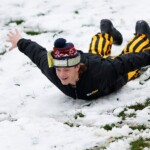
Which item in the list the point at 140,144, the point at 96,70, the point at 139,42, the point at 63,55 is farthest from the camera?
the point at 139,42

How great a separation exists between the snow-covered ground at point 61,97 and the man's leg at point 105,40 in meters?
0.22

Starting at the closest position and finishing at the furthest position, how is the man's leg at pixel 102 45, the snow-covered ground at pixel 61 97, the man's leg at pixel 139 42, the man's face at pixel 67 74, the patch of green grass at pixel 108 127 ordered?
the snow-covered ground at pixel 61 97 → the patch of green grass at pixel 108 127 → the man's face at pixel 67 74 → the man's leg at pixel 139 42 → the man's leg at pixel 102 45

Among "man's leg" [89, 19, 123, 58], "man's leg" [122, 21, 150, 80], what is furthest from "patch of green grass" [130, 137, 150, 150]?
"man's leg" [89, 19, 123, 58]

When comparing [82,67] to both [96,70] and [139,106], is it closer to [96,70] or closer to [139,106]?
[96,70]

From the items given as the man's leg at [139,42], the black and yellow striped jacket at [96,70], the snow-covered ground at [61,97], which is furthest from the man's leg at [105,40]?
the black and yellow striped jacket at [96,70]

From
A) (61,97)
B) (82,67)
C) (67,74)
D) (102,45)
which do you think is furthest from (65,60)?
(102,45)

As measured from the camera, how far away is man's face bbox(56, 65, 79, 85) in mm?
5227

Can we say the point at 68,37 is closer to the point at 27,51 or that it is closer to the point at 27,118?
the point at 27,51

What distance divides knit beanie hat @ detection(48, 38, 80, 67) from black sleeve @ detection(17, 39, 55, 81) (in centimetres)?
40

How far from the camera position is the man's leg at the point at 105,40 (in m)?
6.60

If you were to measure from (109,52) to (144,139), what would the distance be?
8.73ft

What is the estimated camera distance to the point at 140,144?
431cm

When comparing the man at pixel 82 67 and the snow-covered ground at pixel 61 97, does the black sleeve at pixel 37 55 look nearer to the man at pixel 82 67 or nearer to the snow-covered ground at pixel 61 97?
the man at pixel 82 67

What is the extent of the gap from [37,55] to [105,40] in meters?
1.49
